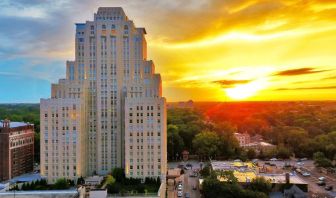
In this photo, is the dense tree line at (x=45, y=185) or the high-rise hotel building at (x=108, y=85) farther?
the high-rise hotel building at (x=108, y=85)

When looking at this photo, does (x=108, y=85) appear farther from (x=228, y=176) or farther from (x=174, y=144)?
(x=174, y=144)

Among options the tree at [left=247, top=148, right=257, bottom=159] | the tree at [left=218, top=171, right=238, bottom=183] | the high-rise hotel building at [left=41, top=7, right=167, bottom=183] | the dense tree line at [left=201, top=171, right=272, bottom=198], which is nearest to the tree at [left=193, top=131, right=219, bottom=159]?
the tree at [left=247, top=148, right=257, bottom=159]

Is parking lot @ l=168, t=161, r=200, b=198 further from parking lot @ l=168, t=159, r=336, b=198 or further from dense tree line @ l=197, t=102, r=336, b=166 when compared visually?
dense tree line @ l=197, t=102, r=336, b=166

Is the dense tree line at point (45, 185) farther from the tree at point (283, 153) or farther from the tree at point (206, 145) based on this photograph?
the tree at point (283, 153)

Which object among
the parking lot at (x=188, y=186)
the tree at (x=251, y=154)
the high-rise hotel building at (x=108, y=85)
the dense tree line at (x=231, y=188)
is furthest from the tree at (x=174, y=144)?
the dense tree line at (x=231, y=188)

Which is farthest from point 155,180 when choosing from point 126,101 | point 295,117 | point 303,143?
point 295,117

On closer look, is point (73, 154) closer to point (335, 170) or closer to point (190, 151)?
point (190, 151)
